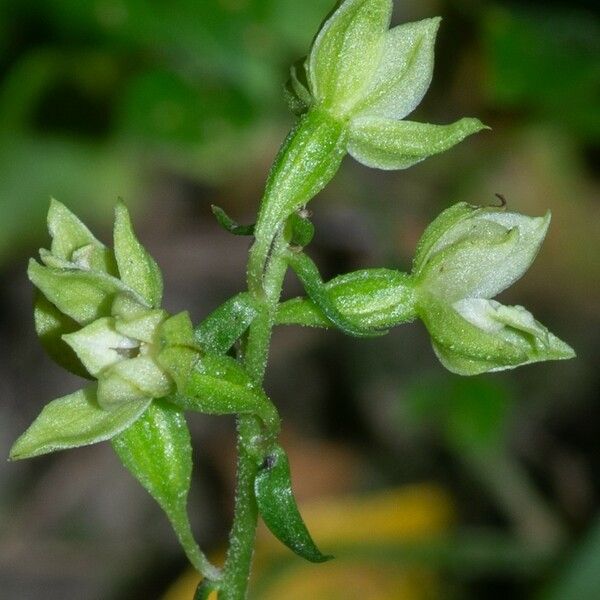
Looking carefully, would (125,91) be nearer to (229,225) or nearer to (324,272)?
(324,272)

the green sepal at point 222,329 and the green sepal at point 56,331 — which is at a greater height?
the green sepal at point 222,329

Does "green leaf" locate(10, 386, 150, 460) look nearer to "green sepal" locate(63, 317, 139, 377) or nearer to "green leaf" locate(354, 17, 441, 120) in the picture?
"green sepal" locate(63, 317, 139, 377)

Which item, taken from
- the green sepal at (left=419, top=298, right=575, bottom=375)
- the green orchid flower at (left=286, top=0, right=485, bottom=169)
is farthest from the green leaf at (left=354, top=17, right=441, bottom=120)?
the green sepal at (left=419, top=298, right=575, bottom=375)

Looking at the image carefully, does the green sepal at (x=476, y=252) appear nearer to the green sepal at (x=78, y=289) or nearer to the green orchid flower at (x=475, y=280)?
the green orchid flower at (x=475, y=280)

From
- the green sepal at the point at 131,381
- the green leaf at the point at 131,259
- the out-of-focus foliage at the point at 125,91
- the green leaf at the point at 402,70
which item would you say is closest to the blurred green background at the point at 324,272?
the out-of-focus foliage at the point at 125,91

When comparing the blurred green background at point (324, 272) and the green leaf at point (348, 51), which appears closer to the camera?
the green leaf at point (348, 51)

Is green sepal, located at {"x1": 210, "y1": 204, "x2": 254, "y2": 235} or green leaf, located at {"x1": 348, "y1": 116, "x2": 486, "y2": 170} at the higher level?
green leaf, located at {"x1": 348, "y1": 116, "x2": 486, "y2": 170}
